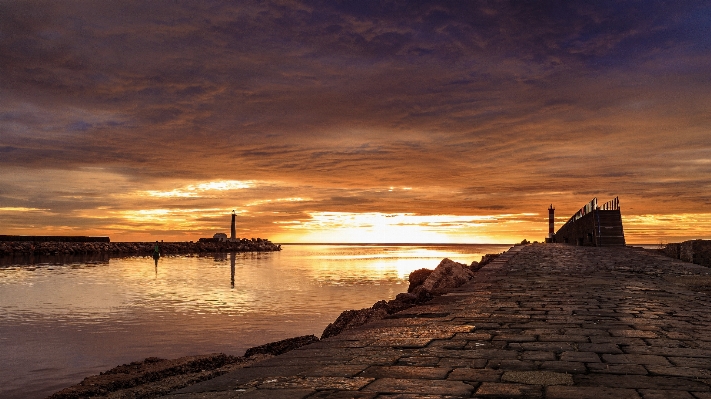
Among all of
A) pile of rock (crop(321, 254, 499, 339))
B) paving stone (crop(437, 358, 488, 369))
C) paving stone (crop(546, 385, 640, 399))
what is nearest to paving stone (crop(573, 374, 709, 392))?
paving stone (crop(546, 385, 640, 399))

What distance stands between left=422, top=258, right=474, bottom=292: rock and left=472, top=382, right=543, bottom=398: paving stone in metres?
7.32

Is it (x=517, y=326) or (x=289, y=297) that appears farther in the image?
(x=289, y=297)

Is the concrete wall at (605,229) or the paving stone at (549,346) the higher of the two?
the concrete wall at (605,229)

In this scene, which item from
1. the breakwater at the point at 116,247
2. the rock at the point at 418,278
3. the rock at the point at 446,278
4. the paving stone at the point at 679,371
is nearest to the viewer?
the paving stone at the point at 679,371

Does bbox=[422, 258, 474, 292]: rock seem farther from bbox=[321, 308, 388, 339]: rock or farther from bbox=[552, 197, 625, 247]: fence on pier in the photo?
bbox=[552, 197, 625, 247]: fence on pier

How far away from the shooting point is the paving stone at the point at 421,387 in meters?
3.25

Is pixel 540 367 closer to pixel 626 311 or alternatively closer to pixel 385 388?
pixel 385 388

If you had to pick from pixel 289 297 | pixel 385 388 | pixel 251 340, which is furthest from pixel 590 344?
pixel 289 297

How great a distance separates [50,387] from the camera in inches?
318

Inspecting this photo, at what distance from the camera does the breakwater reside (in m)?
57.2

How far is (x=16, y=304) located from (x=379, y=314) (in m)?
14.1

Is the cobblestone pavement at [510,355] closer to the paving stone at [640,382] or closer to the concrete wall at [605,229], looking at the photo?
the paving stone at [640,382]

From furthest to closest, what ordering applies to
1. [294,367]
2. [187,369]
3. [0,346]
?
[0,346] → [187,369] → [294,367]

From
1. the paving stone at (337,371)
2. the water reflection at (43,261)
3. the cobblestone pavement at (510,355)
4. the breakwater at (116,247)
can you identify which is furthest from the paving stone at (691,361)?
the breakwater at (116,247)
